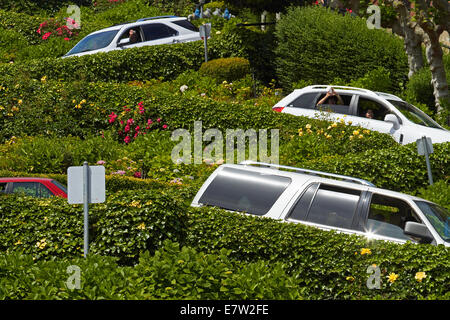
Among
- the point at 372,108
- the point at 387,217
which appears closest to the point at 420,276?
the point at 387,217

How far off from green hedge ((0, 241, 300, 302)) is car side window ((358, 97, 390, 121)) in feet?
33.8

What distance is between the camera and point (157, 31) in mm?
23922

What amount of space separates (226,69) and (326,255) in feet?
45.0

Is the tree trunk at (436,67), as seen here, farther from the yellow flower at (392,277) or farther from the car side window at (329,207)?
the yellow flower at (392,277)

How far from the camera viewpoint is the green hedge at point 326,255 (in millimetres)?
7977

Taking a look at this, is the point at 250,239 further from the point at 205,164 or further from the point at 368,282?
the point at 205,164

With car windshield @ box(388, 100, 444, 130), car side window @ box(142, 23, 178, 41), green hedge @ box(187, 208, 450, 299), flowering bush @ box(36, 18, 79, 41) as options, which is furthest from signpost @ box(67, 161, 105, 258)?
flowering bush @ box(36, 18, 79, 41)

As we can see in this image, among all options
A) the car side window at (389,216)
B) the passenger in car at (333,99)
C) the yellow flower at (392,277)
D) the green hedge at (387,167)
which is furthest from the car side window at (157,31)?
the yellow flower at (392,277)

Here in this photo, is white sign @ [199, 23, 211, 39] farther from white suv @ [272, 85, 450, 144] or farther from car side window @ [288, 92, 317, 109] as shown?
car side window @ [288, 92, 317, 109]

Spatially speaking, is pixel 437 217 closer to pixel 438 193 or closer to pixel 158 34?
pixel 438 193

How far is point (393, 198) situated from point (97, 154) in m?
8.04
